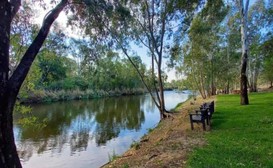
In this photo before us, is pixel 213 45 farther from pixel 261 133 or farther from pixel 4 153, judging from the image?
pixel 4 153

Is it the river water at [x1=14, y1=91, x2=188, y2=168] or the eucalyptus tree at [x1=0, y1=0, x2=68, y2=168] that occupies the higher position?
the eucalyptus tree at [x1=0, y1=0, x2=68, y2=168]

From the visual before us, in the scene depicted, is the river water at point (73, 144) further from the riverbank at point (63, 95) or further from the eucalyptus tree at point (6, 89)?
the riverbank at point (63, 95)

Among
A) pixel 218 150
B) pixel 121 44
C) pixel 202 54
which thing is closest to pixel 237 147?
pixel 218 150

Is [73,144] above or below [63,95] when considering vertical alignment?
below

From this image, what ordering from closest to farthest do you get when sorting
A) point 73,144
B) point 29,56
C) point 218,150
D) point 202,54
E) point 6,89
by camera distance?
point 6,89 < point 29,56 < point 218,150 < point 73,144 < point 202,54

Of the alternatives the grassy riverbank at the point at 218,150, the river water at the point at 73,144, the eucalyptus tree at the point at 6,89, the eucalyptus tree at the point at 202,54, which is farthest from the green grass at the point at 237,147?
the eucalyptus tree at the point at 202,54

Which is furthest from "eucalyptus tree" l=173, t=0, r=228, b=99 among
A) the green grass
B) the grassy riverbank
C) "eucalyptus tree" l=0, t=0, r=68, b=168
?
"eucalyptus tree" l=0, t=0, r=68, b=168

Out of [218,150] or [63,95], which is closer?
[218,150]

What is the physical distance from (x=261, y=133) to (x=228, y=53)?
101 feet

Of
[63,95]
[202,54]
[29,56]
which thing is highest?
[202,54]

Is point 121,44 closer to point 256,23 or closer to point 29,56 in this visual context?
point 29,56

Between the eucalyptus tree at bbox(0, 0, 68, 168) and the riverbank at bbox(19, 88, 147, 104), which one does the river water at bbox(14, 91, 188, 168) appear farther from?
the riverbank at bbox(19, 88, 147, 104)

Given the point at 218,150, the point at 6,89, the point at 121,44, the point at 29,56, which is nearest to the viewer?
the point at 6,89

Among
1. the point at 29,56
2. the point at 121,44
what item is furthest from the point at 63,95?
the point at 29,56
